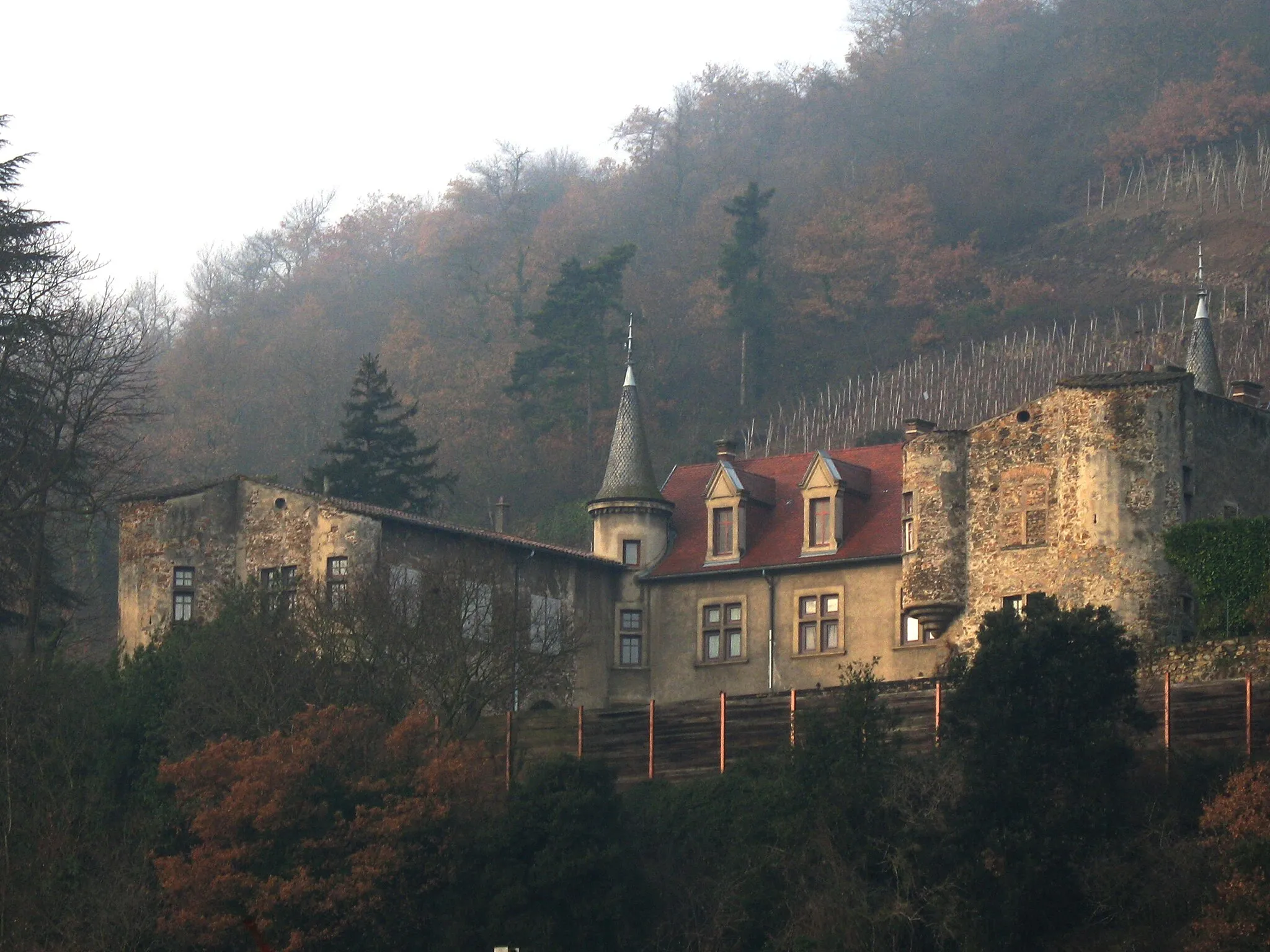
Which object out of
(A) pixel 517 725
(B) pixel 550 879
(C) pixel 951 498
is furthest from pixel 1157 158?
(B) pixel 550 879

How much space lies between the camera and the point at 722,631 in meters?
53.0

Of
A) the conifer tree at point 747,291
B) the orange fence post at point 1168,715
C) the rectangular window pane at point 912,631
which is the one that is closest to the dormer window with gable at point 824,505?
the rectangular window pane at point 912,631

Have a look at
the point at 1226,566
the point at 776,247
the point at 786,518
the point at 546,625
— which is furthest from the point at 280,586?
the point at 776,247

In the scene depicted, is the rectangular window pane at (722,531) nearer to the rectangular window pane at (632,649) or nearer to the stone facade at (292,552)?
the stone facade at (292,552)

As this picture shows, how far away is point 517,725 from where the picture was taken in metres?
45.2

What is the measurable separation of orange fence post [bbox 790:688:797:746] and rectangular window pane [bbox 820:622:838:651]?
7.45 meters

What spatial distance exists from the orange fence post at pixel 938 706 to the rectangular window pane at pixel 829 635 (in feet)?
26.9

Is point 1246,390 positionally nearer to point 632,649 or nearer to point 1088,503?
point 1088,503

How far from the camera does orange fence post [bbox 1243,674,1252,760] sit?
3953cm

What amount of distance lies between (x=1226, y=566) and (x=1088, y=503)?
315 centimetres

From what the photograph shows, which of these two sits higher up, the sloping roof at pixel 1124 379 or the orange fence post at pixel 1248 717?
the sloping roof at pixel 1124 379

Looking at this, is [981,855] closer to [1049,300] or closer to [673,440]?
[673,440]

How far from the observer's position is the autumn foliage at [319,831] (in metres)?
39.3

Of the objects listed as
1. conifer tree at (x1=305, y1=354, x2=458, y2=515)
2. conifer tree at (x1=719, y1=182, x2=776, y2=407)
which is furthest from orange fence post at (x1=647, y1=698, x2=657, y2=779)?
conifer tree at (x1=719, y1=182, x2=776, y2=407)
